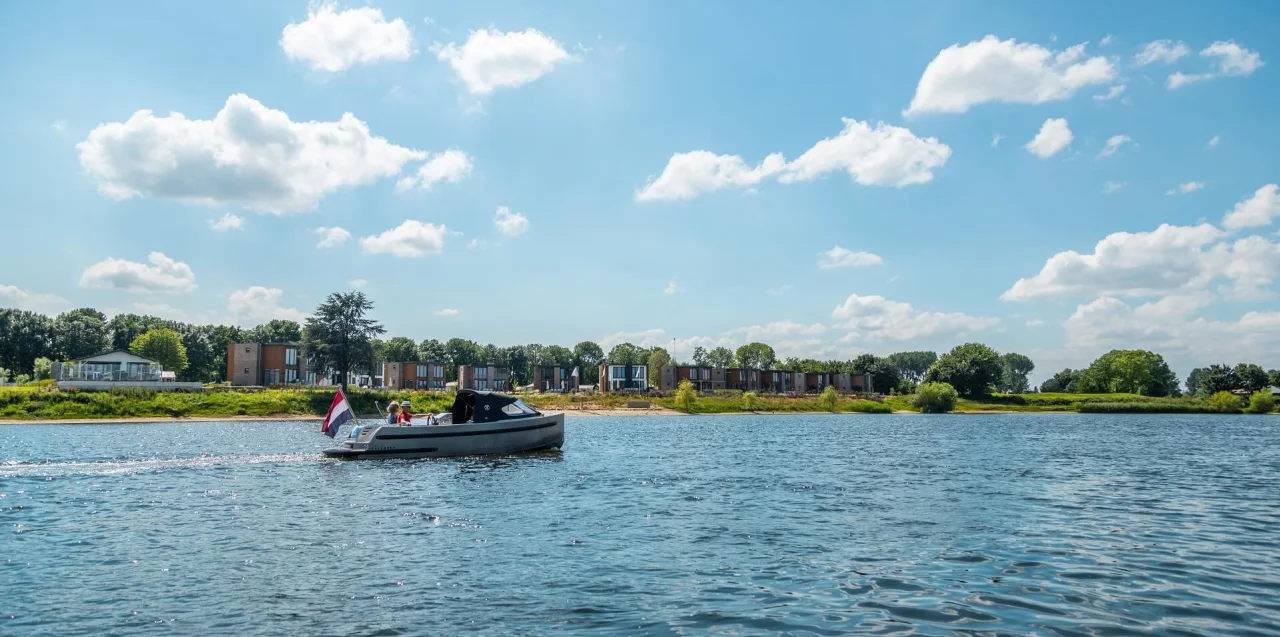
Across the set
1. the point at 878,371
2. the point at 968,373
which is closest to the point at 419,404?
the point at 968,373

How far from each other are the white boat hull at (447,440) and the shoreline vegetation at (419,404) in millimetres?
49322

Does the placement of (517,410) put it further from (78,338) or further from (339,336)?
(78,338)

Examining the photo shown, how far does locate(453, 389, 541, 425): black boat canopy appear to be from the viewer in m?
42.0

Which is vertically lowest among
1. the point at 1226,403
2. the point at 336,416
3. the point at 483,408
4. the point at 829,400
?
the point at 1226,403

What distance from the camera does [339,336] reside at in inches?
4181

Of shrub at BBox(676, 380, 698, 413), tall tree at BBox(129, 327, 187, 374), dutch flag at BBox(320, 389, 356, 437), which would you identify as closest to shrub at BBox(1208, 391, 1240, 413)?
shrub at BBox(676, 380, 698, 413)

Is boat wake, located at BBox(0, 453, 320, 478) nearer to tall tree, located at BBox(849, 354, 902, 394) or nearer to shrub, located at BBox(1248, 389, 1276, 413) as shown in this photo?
shrub, located at BBox(1248, 389, 1276, 413)

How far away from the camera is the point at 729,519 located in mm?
22703

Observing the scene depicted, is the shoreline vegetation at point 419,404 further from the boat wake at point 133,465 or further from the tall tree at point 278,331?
the tall tree at point 278,331

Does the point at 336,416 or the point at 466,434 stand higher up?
the point at 336,416

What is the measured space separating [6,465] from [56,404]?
49.4 metres

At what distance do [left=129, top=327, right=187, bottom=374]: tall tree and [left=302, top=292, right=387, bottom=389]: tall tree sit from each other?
39.6 meters

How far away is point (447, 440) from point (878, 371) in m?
165

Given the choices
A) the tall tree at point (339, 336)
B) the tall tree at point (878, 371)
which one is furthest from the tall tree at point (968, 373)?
the tall tree at point (339, 336)
